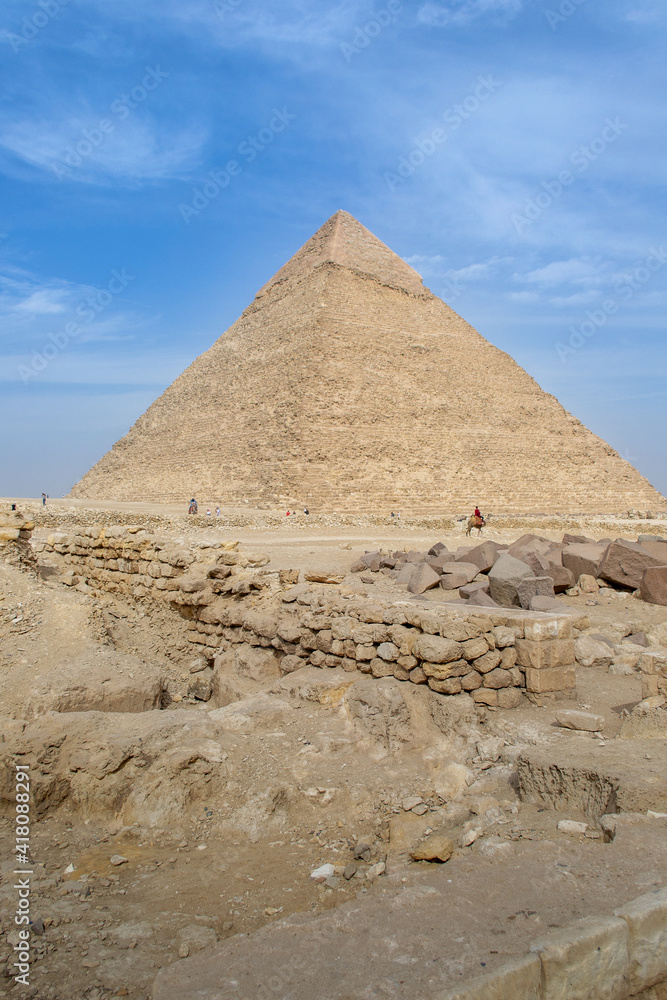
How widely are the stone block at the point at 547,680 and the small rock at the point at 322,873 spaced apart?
5.00 feet

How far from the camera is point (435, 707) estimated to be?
10.8 ft

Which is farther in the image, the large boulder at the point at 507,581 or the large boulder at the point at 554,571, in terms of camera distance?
the large boulder at the point at 554,571

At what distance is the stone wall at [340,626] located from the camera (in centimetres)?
331

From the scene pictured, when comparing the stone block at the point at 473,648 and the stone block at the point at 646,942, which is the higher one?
the stone block at the point at 473,648

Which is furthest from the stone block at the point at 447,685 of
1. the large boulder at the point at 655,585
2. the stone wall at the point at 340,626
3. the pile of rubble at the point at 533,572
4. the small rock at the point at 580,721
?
the large boulder at the point at 655,585

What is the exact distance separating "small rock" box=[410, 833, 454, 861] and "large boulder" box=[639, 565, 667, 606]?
12.8 ft

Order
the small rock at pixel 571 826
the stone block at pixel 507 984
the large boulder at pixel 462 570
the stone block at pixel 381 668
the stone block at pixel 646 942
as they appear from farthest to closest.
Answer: the large boulder at pixel 462 570 < the stone block at pixel 381 668 < the small rock at pixel 571 826 < the stone block at pixel 646 942 < the stone block at pixel 507 984

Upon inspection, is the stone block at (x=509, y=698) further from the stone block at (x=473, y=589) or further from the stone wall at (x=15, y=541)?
the stone wall at (x=15, y=541)

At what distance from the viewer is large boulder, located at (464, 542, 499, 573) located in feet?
19.5

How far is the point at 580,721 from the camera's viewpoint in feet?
9.68

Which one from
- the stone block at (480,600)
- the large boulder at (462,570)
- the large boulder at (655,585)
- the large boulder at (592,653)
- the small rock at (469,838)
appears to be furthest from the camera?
the large boulder at (462,570)

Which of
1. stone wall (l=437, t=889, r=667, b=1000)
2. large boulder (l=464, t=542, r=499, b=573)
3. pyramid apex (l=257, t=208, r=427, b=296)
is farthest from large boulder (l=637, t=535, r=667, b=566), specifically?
pyramid apex (l=257, t=208, r=427, b=296)

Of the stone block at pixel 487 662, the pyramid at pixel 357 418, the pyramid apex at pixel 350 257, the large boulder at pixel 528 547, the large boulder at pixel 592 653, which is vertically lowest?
the large boulder at pixel 592 653

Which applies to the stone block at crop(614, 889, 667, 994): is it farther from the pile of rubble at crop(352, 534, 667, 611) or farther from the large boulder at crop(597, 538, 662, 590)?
the large boulder at crop(597, 538, 662, 590)
